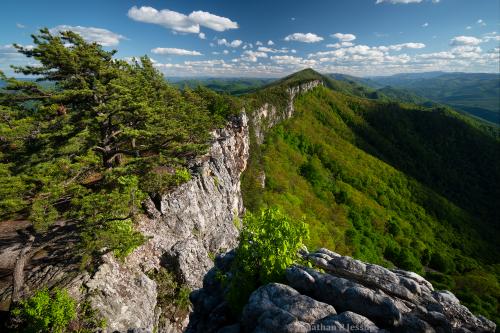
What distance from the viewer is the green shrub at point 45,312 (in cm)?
1331

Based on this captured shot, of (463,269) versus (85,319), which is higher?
(85,319)

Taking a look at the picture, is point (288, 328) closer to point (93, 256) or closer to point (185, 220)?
point (93, 256)

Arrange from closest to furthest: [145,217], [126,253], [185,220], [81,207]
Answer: [81,207]
[126,253]
[145,217]
[185,220]

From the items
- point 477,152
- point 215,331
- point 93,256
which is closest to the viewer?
point 215,331

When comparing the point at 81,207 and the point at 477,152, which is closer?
the point at 81,207

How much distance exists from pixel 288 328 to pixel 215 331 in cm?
478

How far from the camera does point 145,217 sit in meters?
22.9

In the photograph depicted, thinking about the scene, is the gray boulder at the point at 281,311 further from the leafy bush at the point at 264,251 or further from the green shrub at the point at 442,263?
the green shrub at the point at 442,263

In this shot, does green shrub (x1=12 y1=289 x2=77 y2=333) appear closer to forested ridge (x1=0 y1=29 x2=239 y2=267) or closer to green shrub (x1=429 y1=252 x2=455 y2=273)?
forested ridge (x1=0 y1=29 x2=239 y2=267)

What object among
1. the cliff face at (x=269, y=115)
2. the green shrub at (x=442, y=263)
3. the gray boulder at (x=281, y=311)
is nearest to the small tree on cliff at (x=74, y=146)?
the gray boulder at (x=281, y=311)

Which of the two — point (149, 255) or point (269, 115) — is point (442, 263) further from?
point (149, 255)

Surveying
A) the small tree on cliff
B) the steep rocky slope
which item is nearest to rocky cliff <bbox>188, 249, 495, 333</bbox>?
the steep rocky slope

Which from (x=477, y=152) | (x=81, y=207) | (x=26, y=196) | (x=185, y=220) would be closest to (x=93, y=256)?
(x=81, y=207)

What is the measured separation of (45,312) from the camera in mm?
13602
